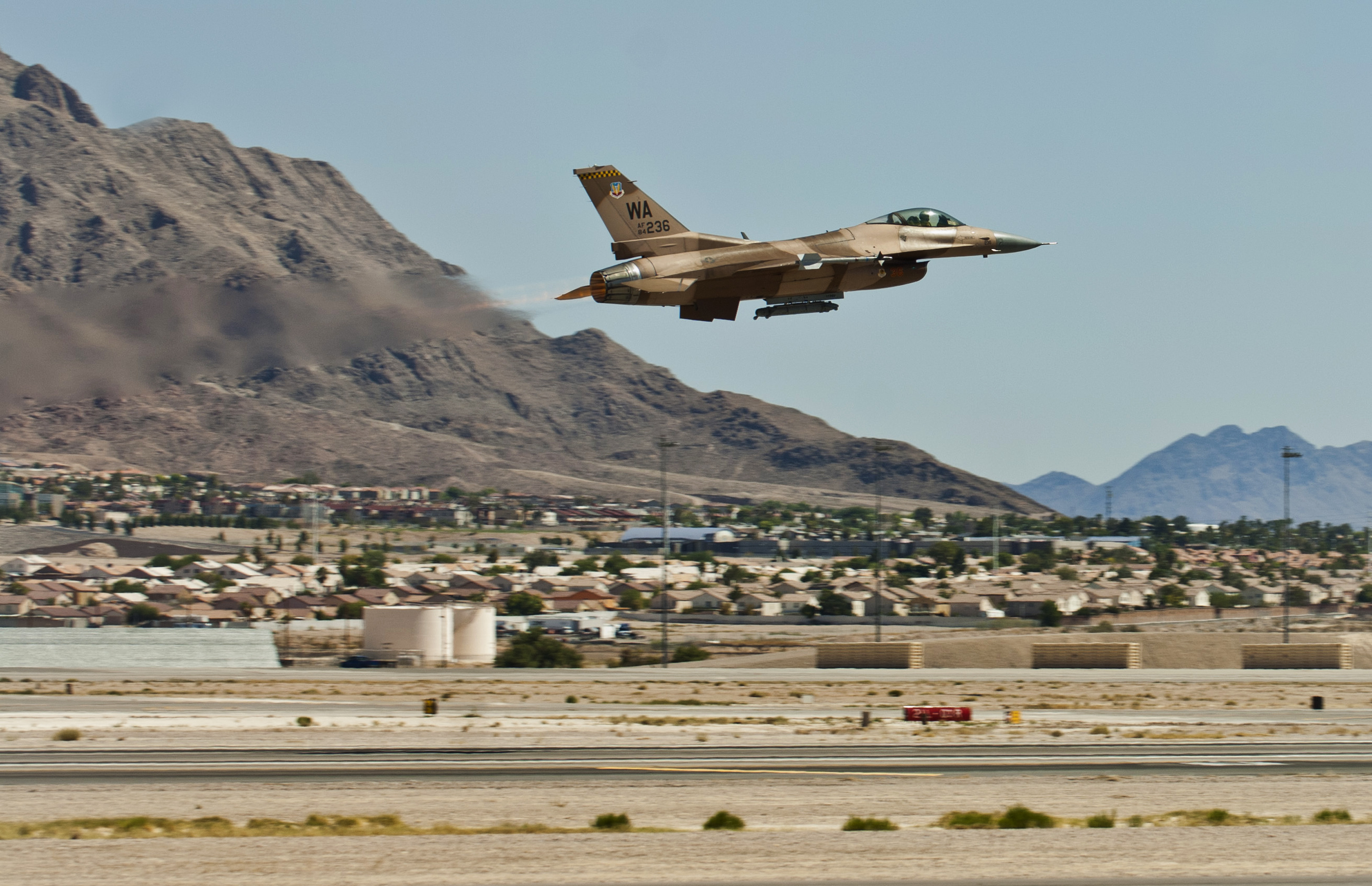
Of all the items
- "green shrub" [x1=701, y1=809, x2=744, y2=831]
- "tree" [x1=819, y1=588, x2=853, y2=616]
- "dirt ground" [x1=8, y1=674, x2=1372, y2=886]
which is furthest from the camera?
"tree" [x1=819, y1=588, x2=853, y2=616]

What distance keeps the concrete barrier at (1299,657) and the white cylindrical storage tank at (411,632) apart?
64.4 meters

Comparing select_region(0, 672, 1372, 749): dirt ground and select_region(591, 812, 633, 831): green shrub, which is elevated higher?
select_region(591, 812, 633, 831): green shrub

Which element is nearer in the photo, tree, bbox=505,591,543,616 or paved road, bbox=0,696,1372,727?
paved road, bbox=0,696,1372,727

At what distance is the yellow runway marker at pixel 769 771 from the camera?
4525 cm

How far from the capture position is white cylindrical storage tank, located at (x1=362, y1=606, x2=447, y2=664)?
105125 mm

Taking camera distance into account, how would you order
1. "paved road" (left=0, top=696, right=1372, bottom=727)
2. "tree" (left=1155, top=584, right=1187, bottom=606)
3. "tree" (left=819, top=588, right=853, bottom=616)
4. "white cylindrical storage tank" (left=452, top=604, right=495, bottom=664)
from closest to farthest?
"paved road" (left=0, top=696, right=1372, bottom=727), "white cylindrical storage tank" (left=452, top=604, right=495, bottom=664), "tree" (left=819, top=588, right=853, bottom=616), "tree" (left=1155, top=584, right=1187, bottom=606)

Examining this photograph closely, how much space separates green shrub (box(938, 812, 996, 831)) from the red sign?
26226 millimetres

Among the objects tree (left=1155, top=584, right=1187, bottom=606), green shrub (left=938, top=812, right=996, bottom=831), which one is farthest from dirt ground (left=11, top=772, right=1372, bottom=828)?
tree (left=1155, top=584, right=1187, bottom=606)

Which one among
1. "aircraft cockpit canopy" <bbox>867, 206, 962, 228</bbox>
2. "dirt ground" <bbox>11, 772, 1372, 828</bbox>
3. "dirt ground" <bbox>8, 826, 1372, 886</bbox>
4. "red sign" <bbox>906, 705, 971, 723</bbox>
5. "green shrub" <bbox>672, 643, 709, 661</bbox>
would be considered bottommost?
"green shrub" <bbox>672, 643, 709, 661</bbox>

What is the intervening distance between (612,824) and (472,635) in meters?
77.3

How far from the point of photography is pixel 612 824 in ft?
114

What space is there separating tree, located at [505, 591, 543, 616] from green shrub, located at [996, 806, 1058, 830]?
5004 inches

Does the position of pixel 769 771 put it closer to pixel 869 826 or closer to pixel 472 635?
pixel 869 826

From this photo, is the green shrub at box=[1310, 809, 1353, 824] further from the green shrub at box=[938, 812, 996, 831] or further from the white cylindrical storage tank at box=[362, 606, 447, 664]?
the white cylindrical storage tank at box=[362, 606, 447, 664]
